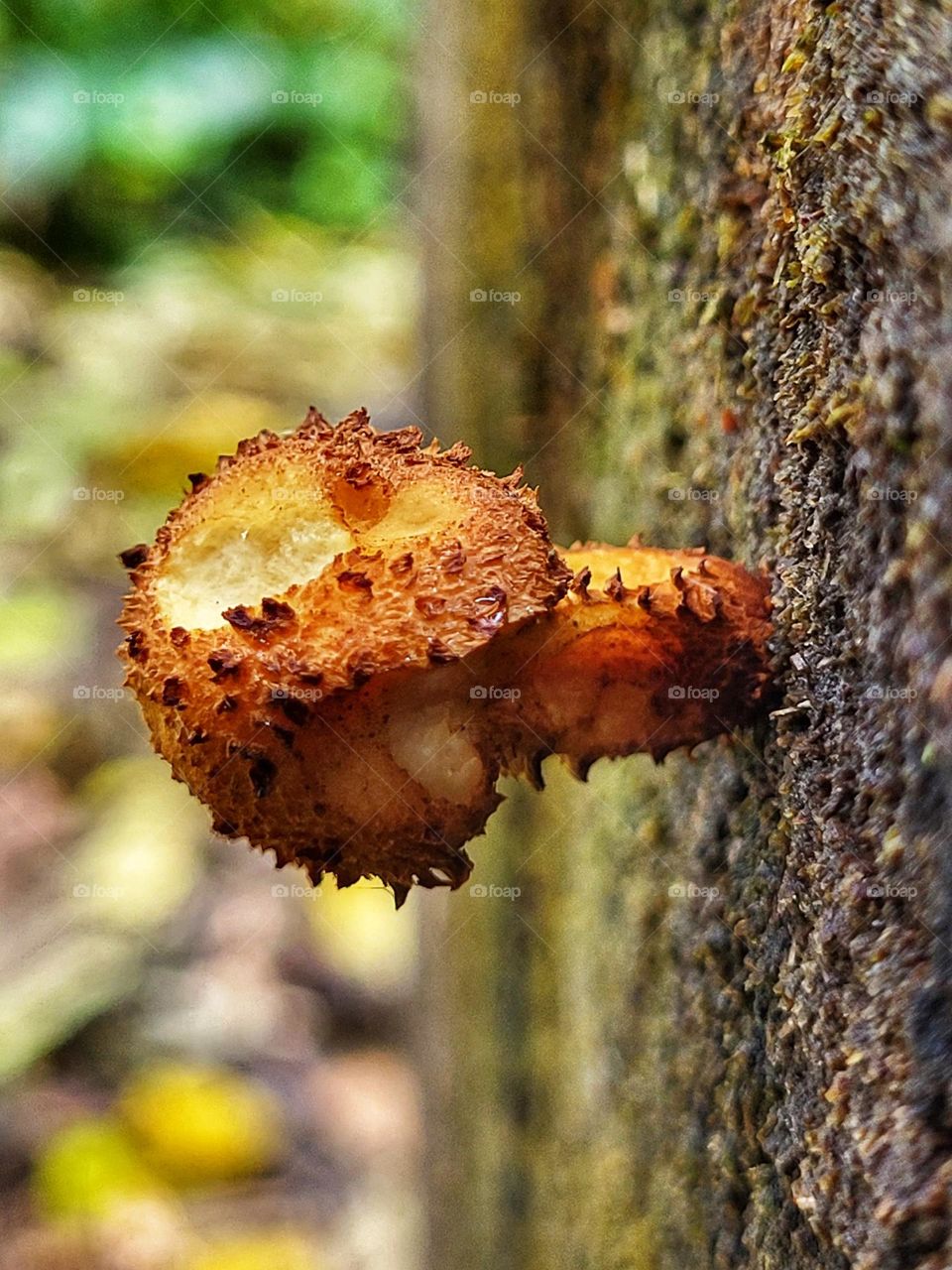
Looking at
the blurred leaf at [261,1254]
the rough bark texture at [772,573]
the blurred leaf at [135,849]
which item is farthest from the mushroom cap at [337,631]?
the blurred leaf at [135,849]

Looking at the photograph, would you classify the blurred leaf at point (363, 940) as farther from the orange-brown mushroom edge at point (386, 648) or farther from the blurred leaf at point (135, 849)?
the orange-brown mushroom edge at point (386, 648)

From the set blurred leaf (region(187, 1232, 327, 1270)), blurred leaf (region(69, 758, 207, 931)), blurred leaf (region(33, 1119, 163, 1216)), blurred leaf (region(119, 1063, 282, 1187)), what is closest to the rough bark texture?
blurred leaf (region(187, 1232, 327, 1270))

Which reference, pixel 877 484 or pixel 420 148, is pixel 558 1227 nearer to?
pixel 877 484

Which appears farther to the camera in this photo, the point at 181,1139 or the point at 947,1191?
the point at 181,1139

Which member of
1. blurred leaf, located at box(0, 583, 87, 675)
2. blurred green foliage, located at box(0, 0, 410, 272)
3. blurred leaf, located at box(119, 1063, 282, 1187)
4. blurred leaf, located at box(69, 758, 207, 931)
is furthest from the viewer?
blurred green foliage, located at box(0, 0, 410, 272)

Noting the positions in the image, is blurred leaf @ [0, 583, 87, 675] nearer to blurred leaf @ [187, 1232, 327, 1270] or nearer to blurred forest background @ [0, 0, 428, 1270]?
blurred forest background @ [0, 0, 428, 1270]

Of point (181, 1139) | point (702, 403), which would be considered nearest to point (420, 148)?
point (702, 403)
